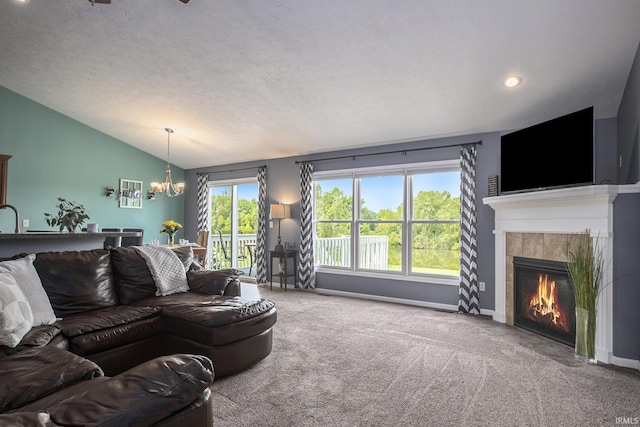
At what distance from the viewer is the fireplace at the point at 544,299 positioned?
3498 millimetres

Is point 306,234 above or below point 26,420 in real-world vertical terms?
above

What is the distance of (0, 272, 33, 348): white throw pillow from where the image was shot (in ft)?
6.26

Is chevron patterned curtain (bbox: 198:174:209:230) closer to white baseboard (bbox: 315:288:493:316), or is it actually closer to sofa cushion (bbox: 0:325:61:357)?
white baseboard (bbox: 315:288:493:316)

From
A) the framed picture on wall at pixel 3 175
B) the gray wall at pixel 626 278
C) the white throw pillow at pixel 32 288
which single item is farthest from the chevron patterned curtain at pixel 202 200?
the gray wall at pixel 626 278

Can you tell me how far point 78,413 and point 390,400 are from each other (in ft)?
6.39

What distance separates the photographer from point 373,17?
9.72 ft

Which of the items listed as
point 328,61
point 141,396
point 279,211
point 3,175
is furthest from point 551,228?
point 3,175

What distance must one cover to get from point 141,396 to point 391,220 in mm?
4856

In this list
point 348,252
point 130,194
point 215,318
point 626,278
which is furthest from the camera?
point 130,194

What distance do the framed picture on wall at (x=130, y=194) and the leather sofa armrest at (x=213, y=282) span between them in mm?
4300

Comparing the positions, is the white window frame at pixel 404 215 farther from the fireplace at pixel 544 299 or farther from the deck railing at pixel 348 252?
the fireplace at pixel 544 299

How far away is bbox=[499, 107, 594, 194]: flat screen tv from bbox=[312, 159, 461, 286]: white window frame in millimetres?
854

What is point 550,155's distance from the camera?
364 centimetres

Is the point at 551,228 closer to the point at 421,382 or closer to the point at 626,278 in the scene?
the point at 626,278
